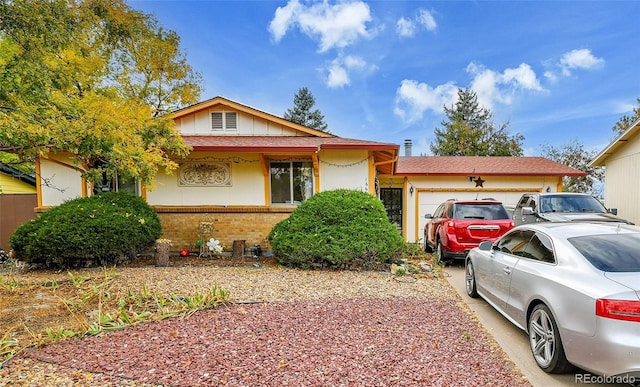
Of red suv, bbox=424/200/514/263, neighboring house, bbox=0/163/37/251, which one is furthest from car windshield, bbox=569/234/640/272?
neighboring house, bbox=0/163/37/251

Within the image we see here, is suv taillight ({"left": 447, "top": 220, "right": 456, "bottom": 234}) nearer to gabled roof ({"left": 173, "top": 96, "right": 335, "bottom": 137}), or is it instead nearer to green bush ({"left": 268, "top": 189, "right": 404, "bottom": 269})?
green bush ({"left": 268, "top": 189, "right": 404, "bottom": 269})

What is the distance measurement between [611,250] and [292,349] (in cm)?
325

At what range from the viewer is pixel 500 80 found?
67.4 ft

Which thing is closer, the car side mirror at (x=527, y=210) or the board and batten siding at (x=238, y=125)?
the car side mirror at (x=527, y=210)

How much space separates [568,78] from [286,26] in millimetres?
12561

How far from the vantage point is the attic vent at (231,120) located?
11008 mm

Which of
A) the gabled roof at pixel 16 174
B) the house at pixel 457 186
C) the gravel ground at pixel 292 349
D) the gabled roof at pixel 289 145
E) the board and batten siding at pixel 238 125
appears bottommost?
→ the gravel ground at pixel 292 349

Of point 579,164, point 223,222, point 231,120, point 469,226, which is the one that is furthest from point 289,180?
point 579,164

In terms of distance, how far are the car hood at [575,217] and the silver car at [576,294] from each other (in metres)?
4.99

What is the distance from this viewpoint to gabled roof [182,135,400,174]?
28.4 ft

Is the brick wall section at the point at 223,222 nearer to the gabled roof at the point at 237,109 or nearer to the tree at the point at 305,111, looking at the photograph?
the gabled roof at the point at 237,109

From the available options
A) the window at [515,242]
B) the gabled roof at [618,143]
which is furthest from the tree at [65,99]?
the gabled roof at [618,143]

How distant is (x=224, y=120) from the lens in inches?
433

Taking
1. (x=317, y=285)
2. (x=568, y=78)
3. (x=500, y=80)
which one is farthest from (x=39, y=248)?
(x=500, y=80)
